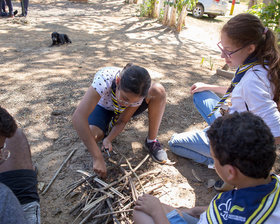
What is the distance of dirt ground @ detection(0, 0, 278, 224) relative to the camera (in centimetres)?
240

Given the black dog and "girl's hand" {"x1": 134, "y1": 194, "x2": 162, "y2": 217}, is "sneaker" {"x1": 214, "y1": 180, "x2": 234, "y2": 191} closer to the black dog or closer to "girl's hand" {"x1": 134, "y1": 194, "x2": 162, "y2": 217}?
"girl's hand" {"x1": 134, "y1": 194, "x2": 162, "y2": 217}

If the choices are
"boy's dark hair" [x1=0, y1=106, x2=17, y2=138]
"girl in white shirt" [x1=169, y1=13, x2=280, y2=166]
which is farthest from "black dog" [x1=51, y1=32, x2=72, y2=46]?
"boy's dark hair" [x1=0, y1=106, x2=17, y2=138]

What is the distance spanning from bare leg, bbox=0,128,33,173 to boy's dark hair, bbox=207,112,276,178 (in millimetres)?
1360

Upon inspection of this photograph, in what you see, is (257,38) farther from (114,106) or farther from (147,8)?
(147,8)

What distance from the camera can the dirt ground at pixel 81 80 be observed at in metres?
2.40

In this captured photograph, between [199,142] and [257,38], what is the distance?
3.74 feet

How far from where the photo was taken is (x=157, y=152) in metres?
2.60

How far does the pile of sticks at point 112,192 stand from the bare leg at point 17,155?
522 mm

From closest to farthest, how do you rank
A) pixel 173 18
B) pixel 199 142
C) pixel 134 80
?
pixel 134 80, pixel 199 142, pixel 173 18

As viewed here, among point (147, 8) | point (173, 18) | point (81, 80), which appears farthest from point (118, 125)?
point (147, 8)

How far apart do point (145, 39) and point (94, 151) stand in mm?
5625

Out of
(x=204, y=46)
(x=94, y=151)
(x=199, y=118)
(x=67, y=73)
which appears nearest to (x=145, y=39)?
(x=204, y=46)

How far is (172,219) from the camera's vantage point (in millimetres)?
1625

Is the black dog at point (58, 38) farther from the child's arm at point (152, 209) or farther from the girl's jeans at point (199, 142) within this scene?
the child's arm at point (152, 209)
